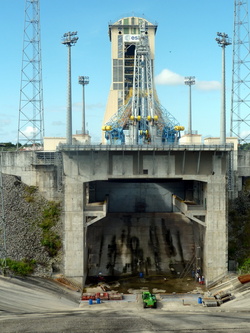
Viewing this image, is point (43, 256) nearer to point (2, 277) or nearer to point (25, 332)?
point (2, 277)

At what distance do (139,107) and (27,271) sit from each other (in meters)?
31.4

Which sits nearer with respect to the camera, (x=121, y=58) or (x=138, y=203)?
(x=138, y=203)

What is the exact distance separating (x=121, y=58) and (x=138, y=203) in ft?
92.3

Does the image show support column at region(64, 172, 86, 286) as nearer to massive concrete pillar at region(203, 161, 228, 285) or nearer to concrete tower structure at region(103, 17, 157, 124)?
massive concrete pillar at region(203, 161, 228, 285)

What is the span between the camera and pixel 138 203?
188 feet

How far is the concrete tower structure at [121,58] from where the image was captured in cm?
6750

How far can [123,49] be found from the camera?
221 feet

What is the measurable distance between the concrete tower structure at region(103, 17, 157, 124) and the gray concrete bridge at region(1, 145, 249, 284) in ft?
60.7

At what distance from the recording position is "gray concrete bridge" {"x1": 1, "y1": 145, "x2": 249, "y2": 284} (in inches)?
1465

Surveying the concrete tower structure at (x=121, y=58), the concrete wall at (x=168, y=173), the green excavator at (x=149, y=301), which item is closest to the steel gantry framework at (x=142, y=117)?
the concrete tower structure at (x=121, y=58)

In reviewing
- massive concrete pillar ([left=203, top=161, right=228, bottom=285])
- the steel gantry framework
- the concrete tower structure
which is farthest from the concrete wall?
the concrete tower structure

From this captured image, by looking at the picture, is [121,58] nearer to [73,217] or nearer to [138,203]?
[138,203]

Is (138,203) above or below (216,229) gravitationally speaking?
above

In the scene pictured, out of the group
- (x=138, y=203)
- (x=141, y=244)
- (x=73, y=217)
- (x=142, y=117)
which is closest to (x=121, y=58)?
(x=142, y=117)
